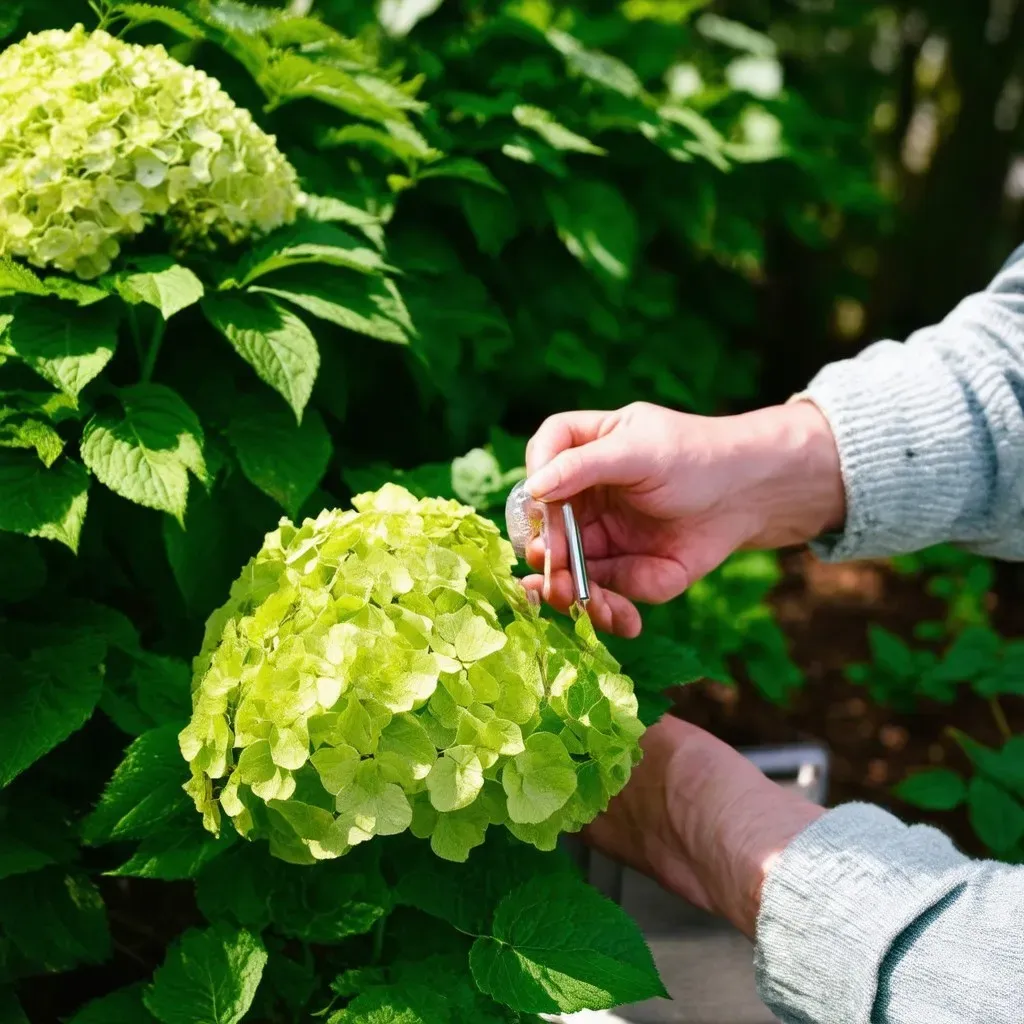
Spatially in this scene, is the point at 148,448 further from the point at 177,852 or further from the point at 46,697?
the point at 177,852

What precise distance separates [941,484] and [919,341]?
0.25 meters

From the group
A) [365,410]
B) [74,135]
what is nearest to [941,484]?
[365,410]

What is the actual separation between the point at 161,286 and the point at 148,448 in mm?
208

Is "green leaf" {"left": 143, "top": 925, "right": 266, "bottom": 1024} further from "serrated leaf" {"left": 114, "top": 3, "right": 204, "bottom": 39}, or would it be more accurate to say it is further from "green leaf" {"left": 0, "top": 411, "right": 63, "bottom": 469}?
"serrated leaf" {"left": 114, "top": 3, "right": 204, "bottom": 39}

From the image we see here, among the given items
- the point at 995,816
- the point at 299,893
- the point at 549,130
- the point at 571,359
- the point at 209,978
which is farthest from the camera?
the point at 571,359

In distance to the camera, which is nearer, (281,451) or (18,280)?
(18,280)

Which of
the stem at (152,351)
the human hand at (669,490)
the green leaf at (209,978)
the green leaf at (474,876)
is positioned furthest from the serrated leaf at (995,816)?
the stem at (152,351)

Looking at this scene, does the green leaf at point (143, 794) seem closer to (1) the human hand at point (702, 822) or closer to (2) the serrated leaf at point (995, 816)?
(1) the human hand at point (702, 822)

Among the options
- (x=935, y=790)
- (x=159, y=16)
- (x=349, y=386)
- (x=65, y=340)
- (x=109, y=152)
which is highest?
(x=159, y=16)

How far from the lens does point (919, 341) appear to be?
1.85 meters

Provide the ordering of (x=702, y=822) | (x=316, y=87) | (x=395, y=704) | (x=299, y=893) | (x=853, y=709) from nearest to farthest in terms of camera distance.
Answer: (x=395, y=704) < (x=299, y=893) < (x=702, y=822) < (x=316, y=87) < (x=853, y=709)

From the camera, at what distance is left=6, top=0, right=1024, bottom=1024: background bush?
1316 millimetres

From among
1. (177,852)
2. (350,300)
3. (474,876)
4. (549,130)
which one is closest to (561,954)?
(474,876)

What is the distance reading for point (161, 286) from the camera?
4.58ft
